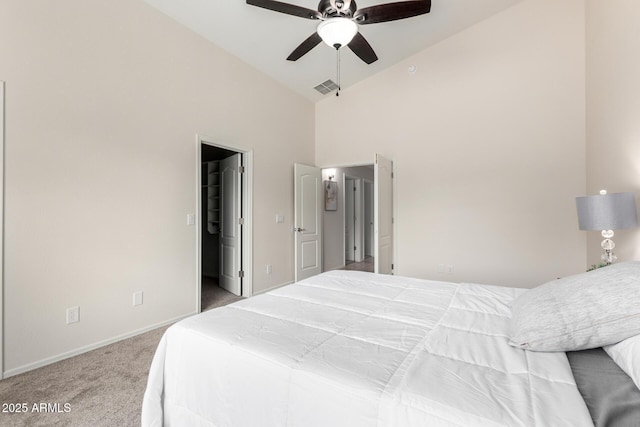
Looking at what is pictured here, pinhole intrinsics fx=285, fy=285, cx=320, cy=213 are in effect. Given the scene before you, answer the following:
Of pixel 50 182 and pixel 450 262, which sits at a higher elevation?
pixel 50 182

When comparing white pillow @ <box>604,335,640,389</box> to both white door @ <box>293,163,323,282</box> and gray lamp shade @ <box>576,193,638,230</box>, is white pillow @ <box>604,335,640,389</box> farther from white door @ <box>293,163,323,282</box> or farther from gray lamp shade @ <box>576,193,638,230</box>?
white door @ <box>293,163,323,282</box>

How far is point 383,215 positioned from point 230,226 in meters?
2.17

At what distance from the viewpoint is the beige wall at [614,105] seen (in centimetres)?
210

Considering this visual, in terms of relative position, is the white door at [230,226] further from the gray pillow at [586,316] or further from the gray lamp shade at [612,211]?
the gray lamp shade at [612,211]

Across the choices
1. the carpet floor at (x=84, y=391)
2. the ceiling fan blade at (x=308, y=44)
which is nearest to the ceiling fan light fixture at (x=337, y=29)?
the ceiling fan blade at (x=308, y=44)

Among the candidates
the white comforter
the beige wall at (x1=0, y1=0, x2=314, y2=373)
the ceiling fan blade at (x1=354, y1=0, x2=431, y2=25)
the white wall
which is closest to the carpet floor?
the beige wall at (x1=0, y1=0, x2=314, y2=373)

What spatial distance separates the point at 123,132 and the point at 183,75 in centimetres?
93

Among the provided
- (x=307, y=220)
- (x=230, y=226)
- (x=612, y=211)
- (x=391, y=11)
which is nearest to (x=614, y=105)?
(x=612, y=211)

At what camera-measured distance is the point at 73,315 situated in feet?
7.52

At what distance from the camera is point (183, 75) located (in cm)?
305

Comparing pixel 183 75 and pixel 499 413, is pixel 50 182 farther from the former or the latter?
pixel 499 413

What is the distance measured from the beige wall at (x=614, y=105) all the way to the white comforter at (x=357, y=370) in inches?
66.7

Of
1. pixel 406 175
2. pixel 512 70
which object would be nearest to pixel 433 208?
pixel 406 175

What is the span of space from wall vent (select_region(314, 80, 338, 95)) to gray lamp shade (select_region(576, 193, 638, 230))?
349 centimetres
